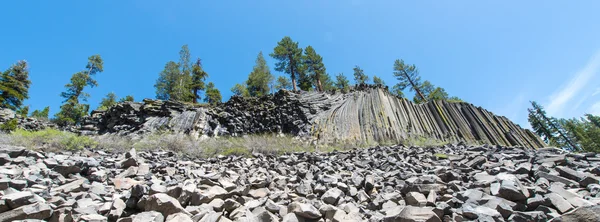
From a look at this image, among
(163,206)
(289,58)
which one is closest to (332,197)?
(163,206)

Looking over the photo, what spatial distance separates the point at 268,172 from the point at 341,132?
9105 millimetres

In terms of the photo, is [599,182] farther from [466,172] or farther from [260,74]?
[260,74]

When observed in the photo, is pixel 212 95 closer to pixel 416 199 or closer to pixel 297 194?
pixel 297 194

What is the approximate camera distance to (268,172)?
5.21 metres

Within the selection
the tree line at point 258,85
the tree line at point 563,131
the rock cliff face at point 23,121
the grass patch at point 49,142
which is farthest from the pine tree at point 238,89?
the tree line at point 563,131

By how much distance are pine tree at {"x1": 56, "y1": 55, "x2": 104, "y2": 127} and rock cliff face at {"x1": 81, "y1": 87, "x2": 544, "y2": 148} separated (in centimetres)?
1162

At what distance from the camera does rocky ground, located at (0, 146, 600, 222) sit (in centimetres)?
247

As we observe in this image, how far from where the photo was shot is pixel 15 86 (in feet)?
89.8

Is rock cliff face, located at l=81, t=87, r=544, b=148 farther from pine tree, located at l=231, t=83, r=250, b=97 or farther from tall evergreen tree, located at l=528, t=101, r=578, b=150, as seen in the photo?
tall evergreen tree, located at l=528, t=101, r=578, b=150

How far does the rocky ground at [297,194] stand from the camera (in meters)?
2.47

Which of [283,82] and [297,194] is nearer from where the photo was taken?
[297,194]

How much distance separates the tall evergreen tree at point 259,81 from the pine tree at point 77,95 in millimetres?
19027

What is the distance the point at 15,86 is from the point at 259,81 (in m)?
28.6

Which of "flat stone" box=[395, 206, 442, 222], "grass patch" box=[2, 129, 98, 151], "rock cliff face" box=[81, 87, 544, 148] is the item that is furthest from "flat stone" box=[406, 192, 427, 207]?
"rock cliff face" box=[81, 87, 544, 148]
